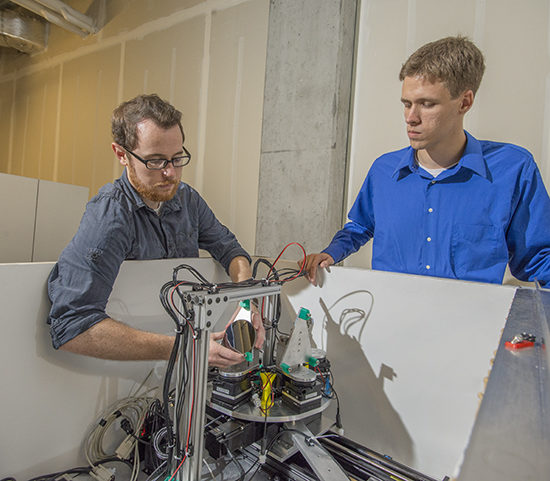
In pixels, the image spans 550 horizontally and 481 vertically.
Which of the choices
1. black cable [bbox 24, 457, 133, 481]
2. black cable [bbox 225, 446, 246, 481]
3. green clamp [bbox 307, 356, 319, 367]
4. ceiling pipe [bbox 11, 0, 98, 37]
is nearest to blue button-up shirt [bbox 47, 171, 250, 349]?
black cable [bbox 24, 457, 133, 481]

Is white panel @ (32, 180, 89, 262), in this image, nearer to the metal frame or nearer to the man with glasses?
the man with glasses

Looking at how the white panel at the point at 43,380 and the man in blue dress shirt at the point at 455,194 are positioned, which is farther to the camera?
the man in blue dress shirt at the point at 455,194

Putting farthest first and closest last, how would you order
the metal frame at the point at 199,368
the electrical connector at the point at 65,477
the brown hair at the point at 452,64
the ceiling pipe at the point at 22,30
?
the ceiling pipe at the point at 22,30 → the brown hair at the point at 452,64 → the electrical connector at the point at 65,477 → the metal frame at the point at 199,368

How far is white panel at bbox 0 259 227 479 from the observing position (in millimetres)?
939

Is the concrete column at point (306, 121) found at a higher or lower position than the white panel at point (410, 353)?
higher

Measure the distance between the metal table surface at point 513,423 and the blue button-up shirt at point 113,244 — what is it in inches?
39.1

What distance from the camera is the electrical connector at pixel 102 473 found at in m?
1.03

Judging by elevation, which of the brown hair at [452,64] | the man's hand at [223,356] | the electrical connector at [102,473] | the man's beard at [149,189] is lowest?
the electrical connector at [102,473]

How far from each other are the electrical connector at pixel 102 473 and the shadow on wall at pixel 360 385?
77 cm

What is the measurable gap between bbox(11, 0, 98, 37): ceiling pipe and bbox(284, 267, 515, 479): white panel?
14.0 feet

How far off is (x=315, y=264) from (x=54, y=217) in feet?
8.37

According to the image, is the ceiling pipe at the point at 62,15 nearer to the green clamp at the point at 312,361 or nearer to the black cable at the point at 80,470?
the black cable at the point at 80,470

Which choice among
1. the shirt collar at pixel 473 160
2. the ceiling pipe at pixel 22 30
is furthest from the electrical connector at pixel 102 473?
the ceiling pipe at pixel 22 30

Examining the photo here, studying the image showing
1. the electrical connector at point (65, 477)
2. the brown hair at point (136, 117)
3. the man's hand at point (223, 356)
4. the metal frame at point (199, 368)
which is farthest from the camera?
the brown hair at point (136, 117)
